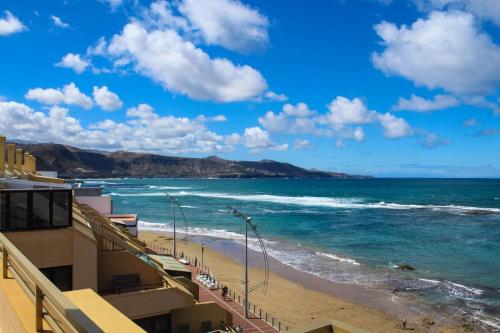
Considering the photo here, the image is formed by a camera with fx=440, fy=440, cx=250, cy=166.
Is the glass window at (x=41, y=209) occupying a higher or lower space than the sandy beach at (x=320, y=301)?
higher

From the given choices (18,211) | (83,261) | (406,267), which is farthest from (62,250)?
(406,267)

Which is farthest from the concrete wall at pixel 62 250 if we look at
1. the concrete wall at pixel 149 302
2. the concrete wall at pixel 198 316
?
the concrete wall at pixel 198 316

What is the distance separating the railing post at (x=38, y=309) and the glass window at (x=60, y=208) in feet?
27.0

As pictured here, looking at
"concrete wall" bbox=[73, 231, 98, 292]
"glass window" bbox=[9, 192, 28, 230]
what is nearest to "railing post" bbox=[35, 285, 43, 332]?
"glass window" bbox=[9, 192, 28, 230]

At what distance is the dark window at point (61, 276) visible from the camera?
12008 millimetres

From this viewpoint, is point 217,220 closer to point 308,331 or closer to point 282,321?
point 282,321

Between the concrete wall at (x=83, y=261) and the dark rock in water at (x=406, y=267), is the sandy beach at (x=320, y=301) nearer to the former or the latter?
the dark rock in water at (x=406, y=267)

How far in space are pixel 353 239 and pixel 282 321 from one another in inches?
1238

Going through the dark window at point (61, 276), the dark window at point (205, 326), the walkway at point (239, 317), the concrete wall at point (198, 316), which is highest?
the dark window at point (61, 276)

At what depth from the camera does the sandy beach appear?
1047 inches

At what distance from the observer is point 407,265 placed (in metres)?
41.6

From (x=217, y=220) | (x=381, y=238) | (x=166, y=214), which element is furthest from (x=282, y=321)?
(x=166, y=214)

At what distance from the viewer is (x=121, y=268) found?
15906 mm

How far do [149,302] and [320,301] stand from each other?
18.2m
